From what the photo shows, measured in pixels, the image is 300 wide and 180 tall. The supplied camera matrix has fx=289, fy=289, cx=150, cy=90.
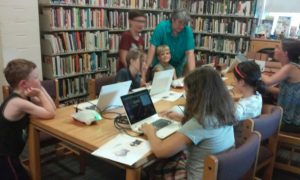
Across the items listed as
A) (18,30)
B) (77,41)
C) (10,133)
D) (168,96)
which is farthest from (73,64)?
(10,133)

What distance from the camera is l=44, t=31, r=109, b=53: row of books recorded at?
3654mm

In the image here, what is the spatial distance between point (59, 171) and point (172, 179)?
1.30 metres

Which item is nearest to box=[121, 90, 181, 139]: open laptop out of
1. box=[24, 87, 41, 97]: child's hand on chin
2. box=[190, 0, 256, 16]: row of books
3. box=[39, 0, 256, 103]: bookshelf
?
box=[24, 87, 41, 97]: child's hand on chin

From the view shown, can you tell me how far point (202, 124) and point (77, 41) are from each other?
9.63ft

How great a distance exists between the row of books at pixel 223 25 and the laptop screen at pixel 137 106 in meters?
3.51

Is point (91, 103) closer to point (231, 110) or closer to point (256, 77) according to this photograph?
point (231, 110)

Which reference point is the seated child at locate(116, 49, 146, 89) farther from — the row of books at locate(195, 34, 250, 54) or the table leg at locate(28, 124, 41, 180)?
the row of books at locate(195, 34, 250, 54)

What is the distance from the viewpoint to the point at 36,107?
1.72 meters

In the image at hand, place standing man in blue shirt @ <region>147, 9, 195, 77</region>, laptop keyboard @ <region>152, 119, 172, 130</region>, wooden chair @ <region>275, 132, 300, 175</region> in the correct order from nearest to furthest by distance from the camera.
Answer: laptop keyboard @ <region>152, 119, 172, 130</region> → wooden chair @ <region>275, 132, 300, 175</region> → standing man in blue shirt @ <region>147, 9, 195, 77</region>

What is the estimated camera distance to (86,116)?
1.74 m

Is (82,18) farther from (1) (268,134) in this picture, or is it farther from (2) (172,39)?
(1) (268,134)

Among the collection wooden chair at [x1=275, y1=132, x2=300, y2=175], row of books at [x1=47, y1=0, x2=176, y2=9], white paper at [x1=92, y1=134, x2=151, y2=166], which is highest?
row of books at [x1=47, y1=0, x2=176, y2=9]

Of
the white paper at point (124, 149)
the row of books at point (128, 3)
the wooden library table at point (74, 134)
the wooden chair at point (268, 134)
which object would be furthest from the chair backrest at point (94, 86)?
the row of books at point (128, 3)

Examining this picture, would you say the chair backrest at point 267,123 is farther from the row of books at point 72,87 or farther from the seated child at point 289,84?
the row of books at point 72,87
